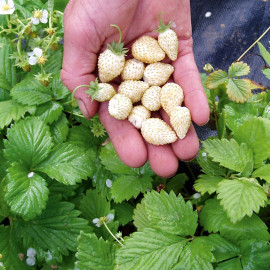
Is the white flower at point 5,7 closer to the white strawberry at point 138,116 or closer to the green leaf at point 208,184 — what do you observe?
the white strawberry at point 138,116

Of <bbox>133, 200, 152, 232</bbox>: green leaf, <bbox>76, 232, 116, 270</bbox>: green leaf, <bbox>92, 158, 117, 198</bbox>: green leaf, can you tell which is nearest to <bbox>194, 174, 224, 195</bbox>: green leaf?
<bbox>133, 200, 152, 232</bbox>: green leaf

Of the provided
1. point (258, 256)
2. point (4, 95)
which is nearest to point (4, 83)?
point (4, 95)

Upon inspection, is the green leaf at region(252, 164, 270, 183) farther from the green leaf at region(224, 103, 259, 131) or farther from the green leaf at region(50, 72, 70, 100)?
the green leaf at region(50, 72, 70, 100)

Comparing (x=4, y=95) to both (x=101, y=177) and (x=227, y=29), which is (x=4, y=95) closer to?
(x=101, y=177)

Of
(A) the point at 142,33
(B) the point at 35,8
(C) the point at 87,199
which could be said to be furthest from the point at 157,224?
(B) the point at 35,8

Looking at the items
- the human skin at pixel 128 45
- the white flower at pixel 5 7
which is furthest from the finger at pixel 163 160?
the white flower at pixel 5 7

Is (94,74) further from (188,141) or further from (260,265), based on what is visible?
(260,265)
